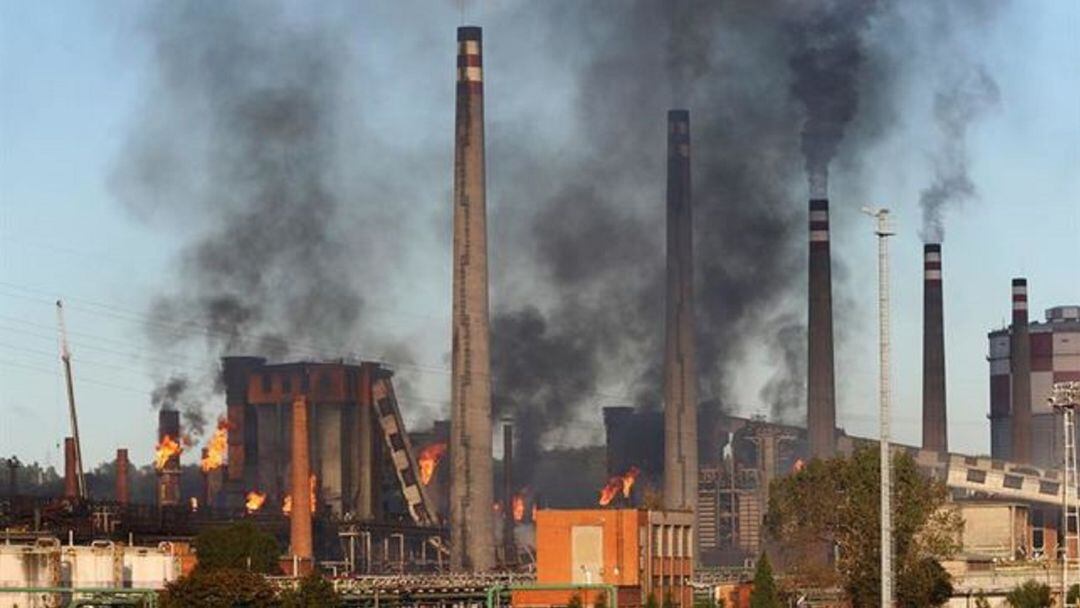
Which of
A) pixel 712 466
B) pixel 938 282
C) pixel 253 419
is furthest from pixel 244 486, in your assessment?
pixel 938 282

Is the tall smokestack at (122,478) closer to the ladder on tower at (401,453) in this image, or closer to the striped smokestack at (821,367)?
the ladder on tower at (401,453)

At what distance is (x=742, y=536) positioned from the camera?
15875 cm

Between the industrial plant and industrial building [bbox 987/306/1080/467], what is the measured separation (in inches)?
6.5

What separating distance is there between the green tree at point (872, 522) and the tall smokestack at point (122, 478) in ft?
152

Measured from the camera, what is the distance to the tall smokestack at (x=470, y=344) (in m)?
122

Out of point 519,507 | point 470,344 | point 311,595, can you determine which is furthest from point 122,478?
point 311,595

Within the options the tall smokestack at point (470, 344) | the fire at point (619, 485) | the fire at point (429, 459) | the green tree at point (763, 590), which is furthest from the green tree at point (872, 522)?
the fire at point (429, 459)

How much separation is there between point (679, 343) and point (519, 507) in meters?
22.9

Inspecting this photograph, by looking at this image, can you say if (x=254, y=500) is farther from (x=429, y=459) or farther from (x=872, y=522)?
(x=872, y=522)

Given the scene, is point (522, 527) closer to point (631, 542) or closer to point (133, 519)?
point (133, 519)

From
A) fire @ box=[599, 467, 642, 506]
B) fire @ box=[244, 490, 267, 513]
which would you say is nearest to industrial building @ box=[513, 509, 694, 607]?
fire @ box=[244, 490, 267, 513]

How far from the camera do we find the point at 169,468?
134000 millimetres

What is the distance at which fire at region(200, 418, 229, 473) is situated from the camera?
145m

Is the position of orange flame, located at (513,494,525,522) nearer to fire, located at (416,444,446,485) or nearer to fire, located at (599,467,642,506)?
fire, located at (599,467,642,506)
